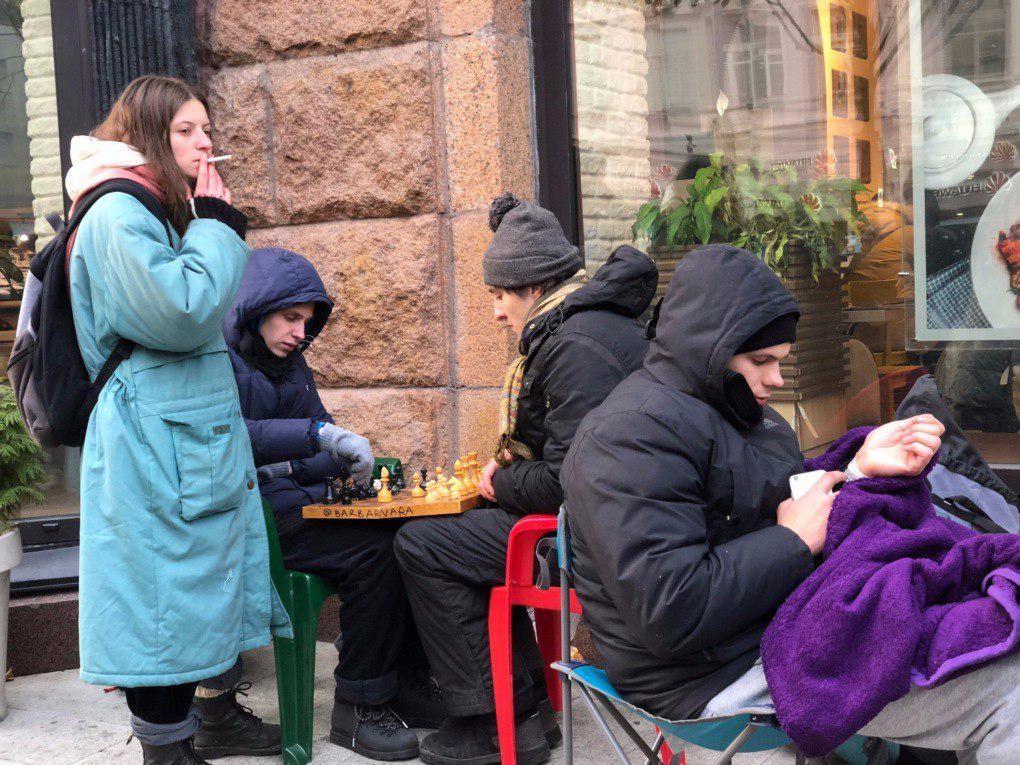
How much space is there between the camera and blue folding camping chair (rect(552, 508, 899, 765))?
7.42 ft

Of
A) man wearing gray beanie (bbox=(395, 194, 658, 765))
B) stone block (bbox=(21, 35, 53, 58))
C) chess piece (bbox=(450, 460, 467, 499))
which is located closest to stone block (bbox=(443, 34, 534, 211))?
man wearing gray beanie (bbox=(395, 194, 658, 765))

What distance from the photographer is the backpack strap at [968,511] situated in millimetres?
2721

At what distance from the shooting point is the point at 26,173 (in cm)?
518

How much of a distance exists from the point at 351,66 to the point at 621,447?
114 inches

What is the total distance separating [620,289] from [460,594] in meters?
1.05

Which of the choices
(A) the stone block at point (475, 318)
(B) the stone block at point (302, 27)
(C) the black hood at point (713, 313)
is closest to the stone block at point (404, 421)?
(A) the stone block at point (475, 318)

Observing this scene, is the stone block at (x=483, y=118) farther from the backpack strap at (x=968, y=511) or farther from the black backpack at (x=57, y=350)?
the backpack strap at (x=968, y=511)

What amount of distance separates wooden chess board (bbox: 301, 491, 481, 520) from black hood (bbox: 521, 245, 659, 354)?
0.64 m

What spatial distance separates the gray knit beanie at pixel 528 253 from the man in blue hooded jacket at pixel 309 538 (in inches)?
24.7

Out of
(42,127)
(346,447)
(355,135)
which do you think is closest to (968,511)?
(346,447)

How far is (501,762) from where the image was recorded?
11.4 feet

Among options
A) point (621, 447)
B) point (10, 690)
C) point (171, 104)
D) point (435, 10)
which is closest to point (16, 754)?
point (10, 690)

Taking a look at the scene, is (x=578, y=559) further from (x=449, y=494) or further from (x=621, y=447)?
(x=449, y=494)

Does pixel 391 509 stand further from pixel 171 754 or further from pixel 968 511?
pixel 968 511
